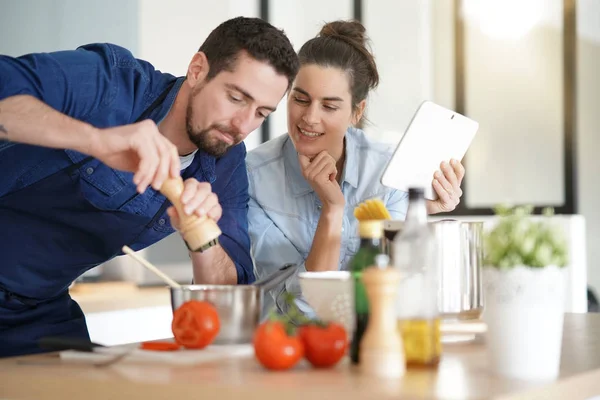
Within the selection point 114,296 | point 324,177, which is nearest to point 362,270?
point 324,177

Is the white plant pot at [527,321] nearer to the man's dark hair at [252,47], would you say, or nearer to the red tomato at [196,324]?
the red tomato at [196,324]

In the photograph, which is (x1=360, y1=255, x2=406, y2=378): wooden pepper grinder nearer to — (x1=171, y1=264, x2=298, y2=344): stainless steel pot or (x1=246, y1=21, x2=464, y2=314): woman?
(x1=171, y1=264, x2=298, y2=344): stainless steel pot

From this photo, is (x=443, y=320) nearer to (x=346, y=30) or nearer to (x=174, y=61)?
(x=346, y=30)

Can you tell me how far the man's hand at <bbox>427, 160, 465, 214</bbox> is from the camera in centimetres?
231

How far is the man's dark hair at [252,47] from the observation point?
2.09 metres

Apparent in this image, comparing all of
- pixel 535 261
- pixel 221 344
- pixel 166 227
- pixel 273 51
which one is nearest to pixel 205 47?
pixel 273 51

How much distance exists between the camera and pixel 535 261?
1252mm

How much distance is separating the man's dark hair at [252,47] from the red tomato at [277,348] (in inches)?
38.0

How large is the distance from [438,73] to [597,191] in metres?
1.39

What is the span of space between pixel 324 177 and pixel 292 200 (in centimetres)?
16

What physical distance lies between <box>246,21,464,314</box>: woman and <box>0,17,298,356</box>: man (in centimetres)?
20

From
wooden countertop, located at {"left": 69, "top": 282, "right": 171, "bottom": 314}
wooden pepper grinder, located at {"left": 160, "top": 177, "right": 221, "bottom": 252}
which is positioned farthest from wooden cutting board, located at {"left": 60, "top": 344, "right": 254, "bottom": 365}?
wooden countertop, located at {"left": 69, "top": 282, "right": 171, "bottom": 314}

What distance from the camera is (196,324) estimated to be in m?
1.44

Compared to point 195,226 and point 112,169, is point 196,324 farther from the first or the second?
point 112,169
